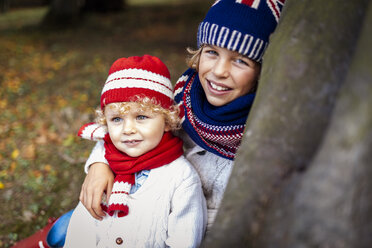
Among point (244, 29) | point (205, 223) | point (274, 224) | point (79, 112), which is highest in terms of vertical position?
point (244, 29)

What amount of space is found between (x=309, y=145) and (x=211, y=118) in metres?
0.97

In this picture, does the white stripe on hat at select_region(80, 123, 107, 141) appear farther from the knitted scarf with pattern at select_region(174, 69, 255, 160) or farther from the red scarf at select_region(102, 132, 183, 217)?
the knitted scarf with pattern at select_region(174, 69, 255, 160)

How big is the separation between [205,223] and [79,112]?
135 inches

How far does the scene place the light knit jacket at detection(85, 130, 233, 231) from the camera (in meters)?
2.22

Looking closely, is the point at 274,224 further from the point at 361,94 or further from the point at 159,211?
the point at 159,211

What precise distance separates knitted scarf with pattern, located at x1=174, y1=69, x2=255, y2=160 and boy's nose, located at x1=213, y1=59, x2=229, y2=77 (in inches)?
7.0

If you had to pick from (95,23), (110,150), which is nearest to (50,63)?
(95,23)

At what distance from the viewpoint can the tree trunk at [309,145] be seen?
925 millimetres

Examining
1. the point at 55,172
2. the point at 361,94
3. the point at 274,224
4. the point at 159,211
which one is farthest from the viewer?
the point at 55,172

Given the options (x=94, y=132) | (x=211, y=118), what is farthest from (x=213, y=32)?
(x=94, y=132)

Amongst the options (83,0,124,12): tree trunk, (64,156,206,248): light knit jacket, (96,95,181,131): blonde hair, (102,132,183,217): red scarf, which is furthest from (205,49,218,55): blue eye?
(83,0,124,12): tree trunk

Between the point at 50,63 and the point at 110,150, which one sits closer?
the point at 110,150

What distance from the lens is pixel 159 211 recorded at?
1.97 m

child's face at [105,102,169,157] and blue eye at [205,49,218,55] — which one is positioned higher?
blue eye at [205,49,218,55]
